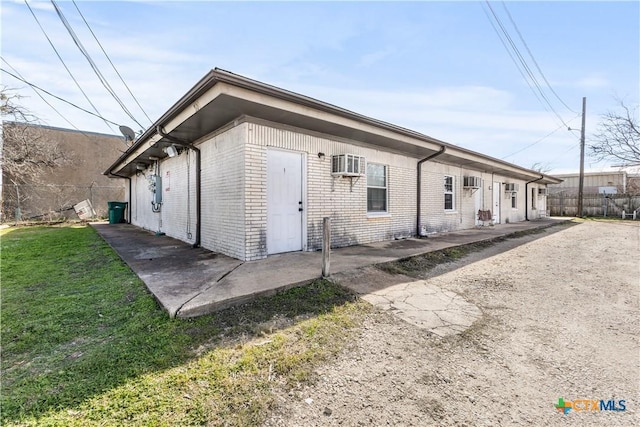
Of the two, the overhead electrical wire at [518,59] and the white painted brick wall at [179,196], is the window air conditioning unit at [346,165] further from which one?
the overhead electrical wire at [518,59]

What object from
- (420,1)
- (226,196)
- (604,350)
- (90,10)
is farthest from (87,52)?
(604,350)

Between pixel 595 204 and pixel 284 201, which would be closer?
pixel 284 201

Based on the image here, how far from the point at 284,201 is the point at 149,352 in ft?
12.8

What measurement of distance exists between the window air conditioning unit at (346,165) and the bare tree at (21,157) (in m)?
12.4

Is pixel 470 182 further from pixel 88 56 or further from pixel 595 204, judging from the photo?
pixel 595 204

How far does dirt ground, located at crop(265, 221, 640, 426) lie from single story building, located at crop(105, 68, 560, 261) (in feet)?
10.2

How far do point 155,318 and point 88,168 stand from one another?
789 inches

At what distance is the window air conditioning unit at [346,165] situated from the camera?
664 cm

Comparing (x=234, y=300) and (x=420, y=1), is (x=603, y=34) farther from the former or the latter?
(x=234, y=300)

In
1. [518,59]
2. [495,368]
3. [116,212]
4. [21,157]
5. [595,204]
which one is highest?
[518,59]

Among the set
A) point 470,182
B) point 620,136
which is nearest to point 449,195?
point 470,182

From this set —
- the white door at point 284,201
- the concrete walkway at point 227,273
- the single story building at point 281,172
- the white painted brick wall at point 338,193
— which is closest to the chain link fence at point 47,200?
the single story building at point 281,172

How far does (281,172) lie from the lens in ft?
19.5

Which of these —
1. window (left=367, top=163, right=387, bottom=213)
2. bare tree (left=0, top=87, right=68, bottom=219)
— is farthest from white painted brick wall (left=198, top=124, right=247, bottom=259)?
bare tree (left=0, top=87, right=68, bottom=219)
